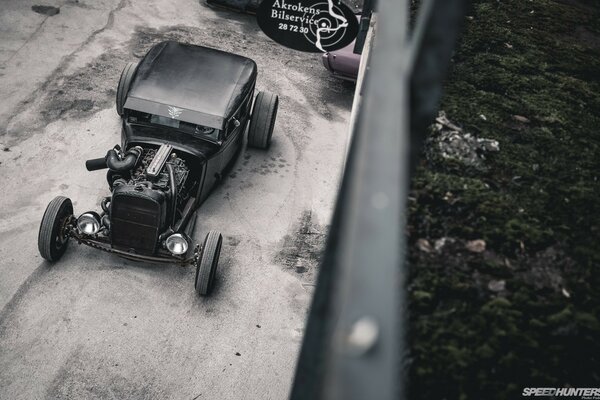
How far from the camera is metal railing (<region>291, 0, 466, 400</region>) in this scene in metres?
0.71

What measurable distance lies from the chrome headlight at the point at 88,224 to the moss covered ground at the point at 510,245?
438 centimetres

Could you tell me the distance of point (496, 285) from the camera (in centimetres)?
249

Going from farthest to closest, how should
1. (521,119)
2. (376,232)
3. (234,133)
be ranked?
(234,133), (521,119), (376,232)

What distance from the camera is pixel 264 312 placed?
646cm

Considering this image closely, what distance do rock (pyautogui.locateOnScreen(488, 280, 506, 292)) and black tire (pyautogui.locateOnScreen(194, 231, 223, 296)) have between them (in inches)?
164

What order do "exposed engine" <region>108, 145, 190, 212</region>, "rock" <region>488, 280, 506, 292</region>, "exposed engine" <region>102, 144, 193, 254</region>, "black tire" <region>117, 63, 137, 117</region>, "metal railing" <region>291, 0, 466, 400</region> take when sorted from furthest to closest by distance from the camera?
"black tire" <region>117, 63, 137, 117</region> → "exposed engine" <region>108, 145, 190, 212</region> → "exposed engine" <region>102, 144, 193, 254</region> → "rock" <region>488, 280, 506, 292</region> → "metal railing" <region>291, 0, 466, 400</region>

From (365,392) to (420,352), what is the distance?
1.54m

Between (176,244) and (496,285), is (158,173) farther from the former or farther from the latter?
(496,285)

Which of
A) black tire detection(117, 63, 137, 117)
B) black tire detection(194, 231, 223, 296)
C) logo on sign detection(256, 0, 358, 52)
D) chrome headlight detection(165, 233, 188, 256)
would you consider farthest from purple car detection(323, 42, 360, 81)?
chrome headlight detection(165, 233, 188, 256)

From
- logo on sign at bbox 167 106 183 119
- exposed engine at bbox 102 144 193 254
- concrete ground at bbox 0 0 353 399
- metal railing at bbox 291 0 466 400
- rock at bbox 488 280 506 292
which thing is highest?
metal railing at bbox 291 0 466 400

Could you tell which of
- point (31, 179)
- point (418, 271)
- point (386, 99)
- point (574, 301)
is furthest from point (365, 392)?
A: point (31, 179)

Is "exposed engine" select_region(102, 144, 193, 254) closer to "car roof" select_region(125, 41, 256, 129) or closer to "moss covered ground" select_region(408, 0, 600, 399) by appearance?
"car roof" select_region(125, 41, 256, 129)

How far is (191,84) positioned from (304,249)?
2844 mm

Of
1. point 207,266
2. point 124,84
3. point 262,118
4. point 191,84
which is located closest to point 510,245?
point 207,266
